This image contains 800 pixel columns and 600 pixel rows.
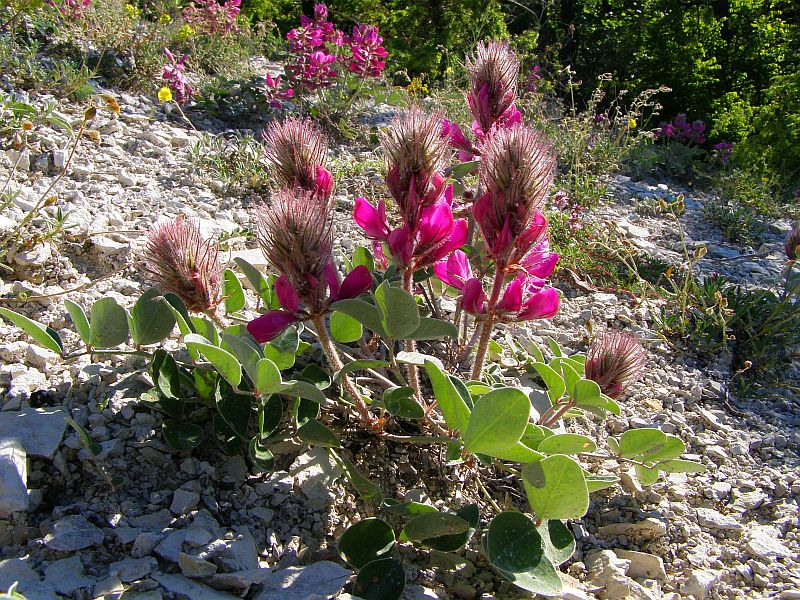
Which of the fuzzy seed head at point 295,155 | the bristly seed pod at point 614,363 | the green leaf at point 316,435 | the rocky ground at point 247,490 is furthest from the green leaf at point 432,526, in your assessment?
the fuzzy seed head at point 295,155

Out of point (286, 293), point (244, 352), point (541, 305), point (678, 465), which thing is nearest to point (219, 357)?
point (244, 352)

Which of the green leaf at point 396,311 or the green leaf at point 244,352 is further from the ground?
the green leaf at point 396,311

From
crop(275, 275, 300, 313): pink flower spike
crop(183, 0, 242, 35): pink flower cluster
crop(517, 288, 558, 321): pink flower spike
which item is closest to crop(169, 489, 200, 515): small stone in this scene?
crop(275, 275, 300, 313): pink flower spike

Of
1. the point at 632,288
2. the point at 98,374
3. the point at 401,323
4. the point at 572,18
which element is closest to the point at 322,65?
the point at 632,288

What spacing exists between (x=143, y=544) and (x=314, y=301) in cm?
68

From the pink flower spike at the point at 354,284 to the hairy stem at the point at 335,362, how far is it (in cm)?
8

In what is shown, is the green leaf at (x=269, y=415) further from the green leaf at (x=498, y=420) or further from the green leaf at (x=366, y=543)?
the green leaf at (x=498, y=420)

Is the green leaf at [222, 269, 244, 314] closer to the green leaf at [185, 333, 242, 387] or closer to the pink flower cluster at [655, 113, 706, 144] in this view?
the green leaf at [185, 333, 242, 387]

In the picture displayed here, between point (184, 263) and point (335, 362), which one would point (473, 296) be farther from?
point (184, 263)

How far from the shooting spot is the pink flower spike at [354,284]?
1600 millimetres

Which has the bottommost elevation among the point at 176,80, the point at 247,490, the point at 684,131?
the point at 247,490

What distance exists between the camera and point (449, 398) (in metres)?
1.50

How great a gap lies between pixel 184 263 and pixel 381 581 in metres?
0.88

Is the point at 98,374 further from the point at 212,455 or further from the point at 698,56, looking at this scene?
the point at 698,56
